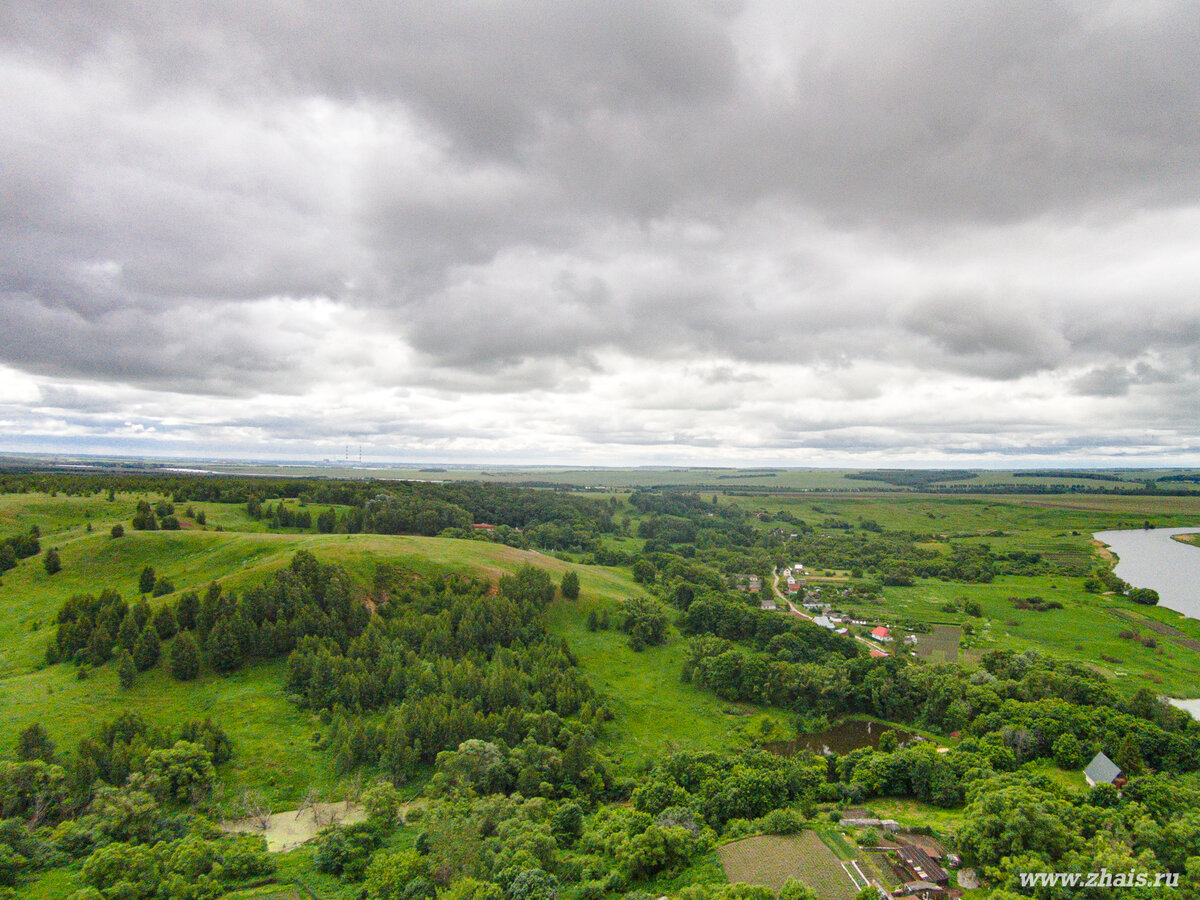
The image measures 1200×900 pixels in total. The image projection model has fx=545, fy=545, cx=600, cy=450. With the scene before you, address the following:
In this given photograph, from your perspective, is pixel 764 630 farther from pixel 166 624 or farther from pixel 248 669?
pixel 166 624

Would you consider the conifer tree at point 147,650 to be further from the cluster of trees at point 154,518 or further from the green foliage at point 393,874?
the green foliage at point 393,874

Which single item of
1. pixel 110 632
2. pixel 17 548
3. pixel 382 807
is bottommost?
pixel 382 807

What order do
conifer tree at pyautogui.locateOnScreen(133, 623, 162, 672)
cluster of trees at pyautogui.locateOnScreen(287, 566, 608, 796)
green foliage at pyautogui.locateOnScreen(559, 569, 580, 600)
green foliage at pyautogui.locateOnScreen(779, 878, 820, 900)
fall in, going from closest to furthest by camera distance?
green foliage at pyautogui.locateOnScreen(779, 878, 820, 900), cluster of trees at pyautogui.locateOnScreen(287, 566, 608, 796), conifer tree at pyautogui.locateOnScreen(133, 623, 162, 672), green foliage at pyautogui.locateOnScreen(559, 569, 580, 600)

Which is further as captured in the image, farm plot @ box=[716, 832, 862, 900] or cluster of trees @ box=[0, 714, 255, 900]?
farm plot @ box=[716, 832, 862, 900]

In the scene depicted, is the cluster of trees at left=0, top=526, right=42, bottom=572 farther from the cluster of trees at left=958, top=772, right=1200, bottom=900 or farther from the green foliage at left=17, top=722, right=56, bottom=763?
the cluster of trees at left=958, top=772, right=1200, bottom=900

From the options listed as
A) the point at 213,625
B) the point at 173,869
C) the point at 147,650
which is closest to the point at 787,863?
the point at 173,869

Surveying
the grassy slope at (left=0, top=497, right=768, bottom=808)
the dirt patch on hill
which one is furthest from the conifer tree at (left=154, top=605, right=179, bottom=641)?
the dirt patch on hill
